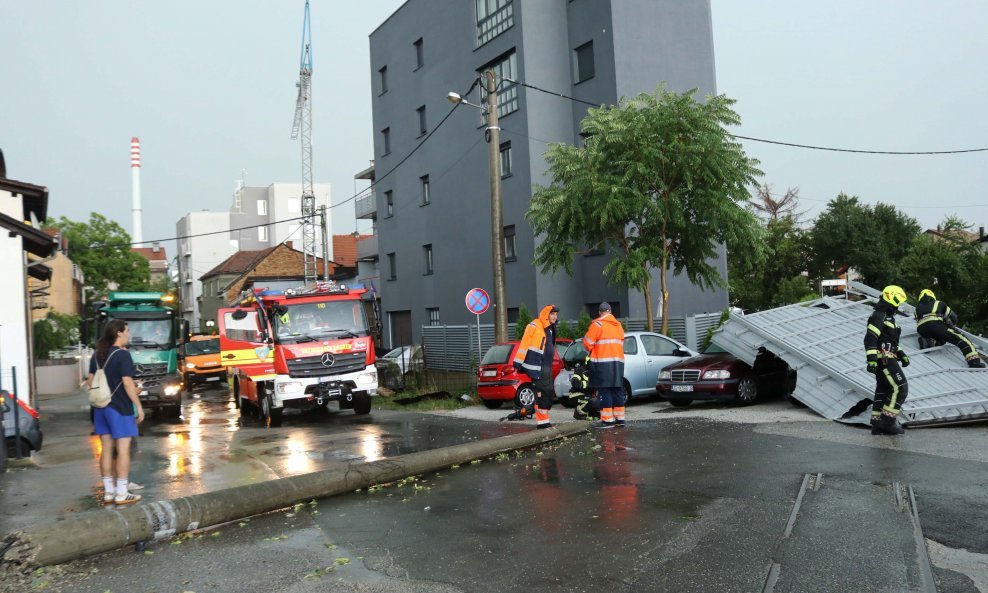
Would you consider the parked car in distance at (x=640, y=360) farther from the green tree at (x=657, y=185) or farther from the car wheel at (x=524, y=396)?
the green tree at (x=657, y=185)

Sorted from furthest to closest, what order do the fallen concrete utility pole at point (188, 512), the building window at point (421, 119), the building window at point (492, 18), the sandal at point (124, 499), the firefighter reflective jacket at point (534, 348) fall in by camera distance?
1. the building window at point (421, 119)
2. the building window at point (492, 18)
3. the firefighter reflective jacket at point (534, 348)
4. the sandal at point (124, 499)
5. the fallen concrete utility pole at point (188, 512)

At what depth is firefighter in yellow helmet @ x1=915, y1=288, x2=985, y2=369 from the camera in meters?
12.6

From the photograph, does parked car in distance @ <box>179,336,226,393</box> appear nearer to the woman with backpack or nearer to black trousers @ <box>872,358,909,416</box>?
the woman with backpack

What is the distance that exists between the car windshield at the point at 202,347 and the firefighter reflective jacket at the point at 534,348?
22.4 metres

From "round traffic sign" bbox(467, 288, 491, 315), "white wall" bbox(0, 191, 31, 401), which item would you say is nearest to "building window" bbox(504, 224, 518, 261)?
"round traffic sign" bbox(467, 288, 491, 315)

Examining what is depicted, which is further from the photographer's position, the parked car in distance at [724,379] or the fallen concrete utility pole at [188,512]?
the parked car in distance at [724,379]

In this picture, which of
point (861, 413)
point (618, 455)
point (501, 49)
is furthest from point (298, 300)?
point (501, 49)

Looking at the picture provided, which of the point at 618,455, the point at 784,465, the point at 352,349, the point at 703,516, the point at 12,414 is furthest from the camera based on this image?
the point at 352,349

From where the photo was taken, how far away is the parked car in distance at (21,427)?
10688 mm

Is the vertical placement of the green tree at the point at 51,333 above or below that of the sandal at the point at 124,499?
above

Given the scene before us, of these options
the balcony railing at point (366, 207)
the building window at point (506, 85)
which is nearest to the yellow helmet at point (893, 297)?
the building window at point (506, 85)

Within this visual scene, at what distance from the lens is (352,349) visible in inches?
625

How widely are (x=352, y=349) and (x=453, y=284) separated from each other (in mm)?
17044

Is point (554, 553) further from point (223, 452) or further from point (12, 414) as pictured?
point (12, 414)
